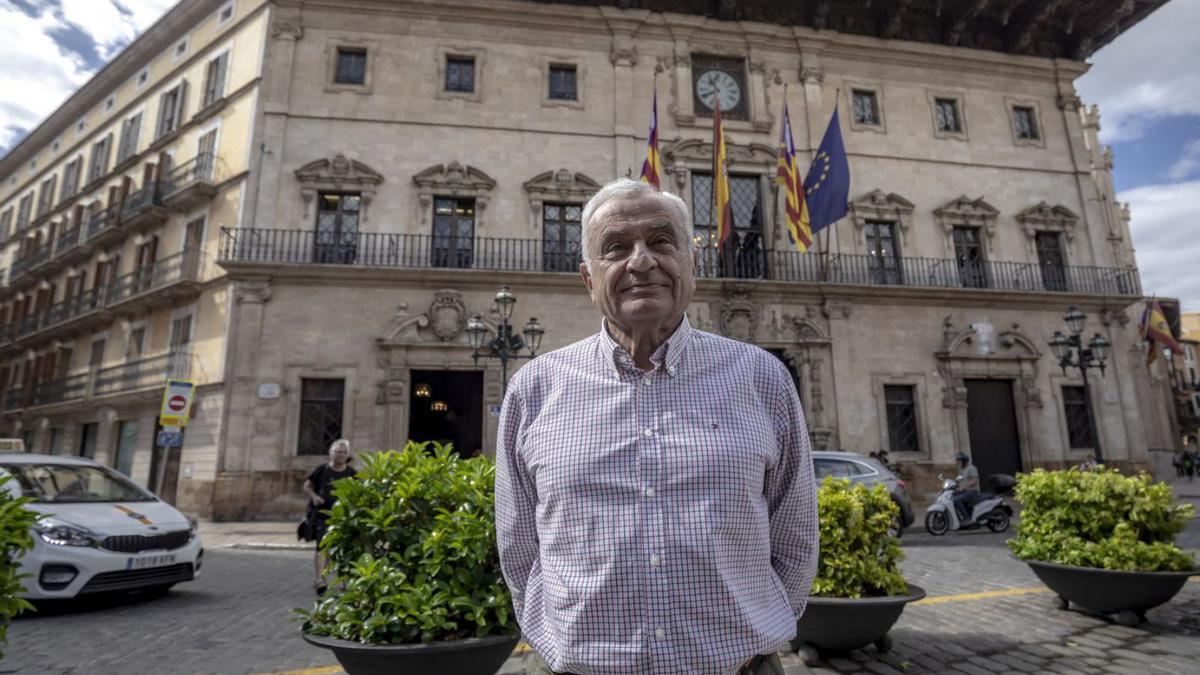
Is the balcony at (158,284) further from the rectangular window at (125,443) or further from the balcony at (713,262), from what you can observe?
the rectangular window at (125,443)

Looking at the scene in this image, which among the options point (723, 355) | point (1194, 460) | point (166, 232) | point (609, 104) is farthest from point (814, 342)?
point (1194, 460)

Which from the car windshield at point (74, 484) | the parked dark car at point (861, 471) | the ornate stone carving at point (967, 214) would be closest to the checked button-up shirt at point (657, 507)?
the car windshield at point (74, 484)

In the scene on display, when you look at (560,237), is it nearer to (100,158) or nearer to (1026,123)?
(1026,123)

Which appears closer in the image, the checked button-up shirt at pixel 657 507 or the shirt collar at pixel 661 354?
the checked button-up shirt at pixel 657 507

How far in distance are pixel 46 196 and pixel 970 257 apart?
41.0 meters

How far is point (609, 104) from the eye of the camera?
18984 millimetres

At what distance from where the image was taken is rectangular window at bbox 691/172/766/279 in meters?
18.4

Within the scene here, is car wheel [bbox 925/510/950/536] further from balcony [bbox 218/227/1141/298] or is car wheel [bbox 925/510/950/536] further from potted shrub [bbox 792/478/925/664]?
potted shrub [bbox 792/478/925/664]

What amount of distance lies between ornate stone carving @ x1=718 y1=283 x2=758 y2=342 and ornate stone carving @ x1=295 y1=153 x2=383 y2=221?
1058 centimetres

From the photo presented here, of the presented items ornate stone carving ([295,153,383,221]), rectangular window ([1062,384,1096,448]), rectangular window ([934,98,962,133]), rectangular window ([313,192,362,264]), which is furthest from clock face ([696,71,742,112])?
rectangular window ([1062,384,1096,448])

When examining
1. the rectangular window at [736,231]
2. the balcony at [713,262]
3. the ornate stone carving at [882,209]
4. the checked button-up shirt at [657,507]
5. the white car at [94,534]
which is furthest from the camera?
the ornate stone carving at [882,209]

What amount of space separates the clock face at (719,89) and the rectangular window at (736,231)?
253 centimetres

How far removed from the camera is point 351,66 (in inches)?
723

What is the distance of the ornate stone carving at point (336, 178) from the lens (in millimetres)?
17141
